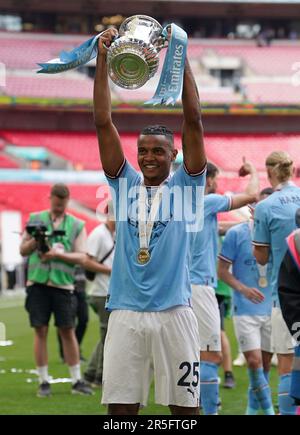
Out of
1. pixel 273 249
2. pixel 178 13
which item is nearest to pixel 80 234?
pixel 273 249

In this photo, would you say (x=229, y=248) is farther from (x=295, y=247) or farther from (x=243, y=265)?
(x=295, y=247)

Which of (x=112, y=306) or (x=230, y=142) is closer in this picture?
(x=112, y=306)

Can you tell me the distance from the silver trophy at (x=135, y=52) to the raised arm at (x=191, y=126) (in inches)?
7.7

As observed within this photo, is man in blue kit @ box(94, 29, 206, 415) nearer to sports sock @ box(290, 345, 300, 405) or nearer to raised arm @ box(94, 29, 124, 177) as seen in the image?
raised arm @ box(94, 29, 124, 177)

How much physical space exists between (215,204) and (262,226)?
0.70 m

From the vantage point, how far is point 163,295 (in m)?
4.87

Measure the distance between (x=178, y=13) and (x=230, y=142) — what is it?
27.6ft

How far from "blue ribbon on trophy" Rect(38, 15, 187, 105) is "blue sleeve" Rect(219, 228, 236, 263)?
3.49 meters

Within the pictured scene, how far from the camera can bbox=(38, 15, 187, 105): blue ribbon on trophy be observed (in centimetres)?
462

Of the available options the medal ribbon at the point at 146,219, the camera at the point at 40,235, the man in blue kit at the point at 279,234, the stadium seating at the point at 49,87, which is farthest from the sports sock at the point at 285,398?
the stadium seating at the point at 49,87

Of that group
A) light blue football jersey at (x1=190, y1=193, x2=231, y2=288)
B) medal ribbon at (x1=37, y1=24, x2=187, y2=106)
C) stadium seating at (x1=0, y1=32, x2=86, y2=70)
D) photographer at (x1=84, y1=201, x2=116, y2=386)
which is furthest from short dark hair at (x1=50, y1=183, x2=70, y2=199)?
stadium seating at (x1=0, y1=32, x2=86, y2=70)

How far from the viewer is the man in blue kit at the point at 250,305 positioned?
24.9ft
